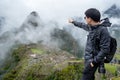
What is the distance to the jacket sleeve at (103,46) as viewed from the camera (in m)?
14.6

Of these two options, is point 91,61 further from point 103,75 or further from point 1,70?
point 1,70

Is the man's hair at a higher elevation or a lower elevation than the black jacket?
higher

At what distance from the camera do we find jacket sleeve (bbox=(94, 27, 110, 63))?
14609 mm

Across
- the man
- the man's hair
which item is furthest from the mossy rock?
the man's hair

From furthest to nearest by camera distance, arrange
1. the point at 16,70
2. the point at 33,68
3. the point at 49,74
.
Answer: the point at 16,70 → the point at 33,68 → the point at 49,74

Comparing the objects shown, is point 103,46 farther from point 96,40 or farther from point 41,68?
point 41,68

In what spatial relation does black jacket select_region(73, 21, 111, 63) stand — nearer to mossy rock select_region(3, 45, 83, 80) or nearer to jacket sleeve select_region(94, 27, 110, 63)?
jacket sleeve select_region(94, 27, 110, 63)

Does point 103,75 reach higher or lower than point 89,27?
lower

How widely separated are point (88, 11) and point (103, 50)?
1.54 meters

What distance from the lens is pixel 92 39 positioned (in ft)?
49.6

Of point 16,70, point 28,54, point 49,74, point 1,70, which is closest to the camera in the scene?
point 49,74

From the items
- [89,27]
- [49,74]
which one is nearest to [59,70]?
[49,74]

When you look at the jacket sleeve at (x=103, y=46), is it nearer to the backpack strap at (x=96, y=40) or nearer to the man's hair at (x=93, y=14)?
the backpack strap at (x=96, y=40)

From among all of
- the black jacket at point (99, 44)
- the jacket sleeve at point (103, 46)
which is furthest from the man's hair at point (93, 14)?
the jacket sleeve at point (103, 46)
